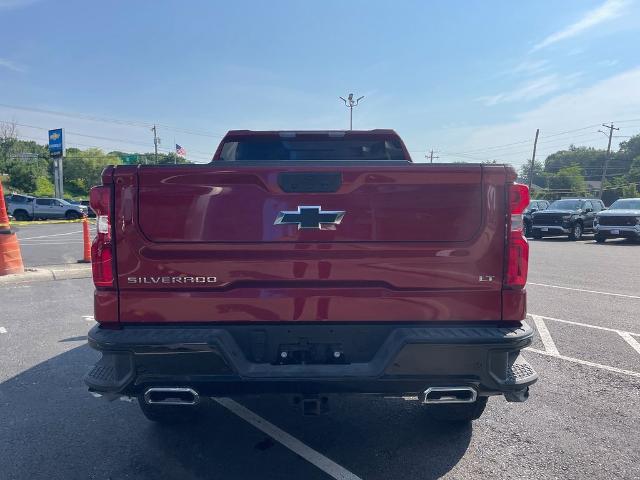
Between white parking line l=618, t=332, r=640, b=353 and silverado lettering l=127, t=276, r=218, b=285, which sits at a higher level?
silverado lettering l=127, t=276, r=218, b=285

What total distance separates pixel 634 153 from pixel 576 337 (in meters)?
121

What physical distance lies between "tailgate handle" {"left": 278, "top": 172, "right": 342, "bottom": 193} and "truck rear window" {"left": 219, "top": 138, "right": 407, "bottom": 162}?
1.92m

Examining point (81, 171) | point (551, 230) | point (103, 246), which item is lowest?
point (551, 230)

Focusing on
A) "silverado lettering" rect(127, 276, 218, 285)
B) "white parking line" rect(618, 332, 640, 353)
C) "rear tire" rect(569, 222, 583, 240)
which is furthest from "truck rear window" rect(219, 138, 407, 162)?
"rear tire" rect(569, 222, 583, 240)

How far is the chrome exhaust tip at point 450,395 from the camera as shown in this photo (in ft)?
8.25

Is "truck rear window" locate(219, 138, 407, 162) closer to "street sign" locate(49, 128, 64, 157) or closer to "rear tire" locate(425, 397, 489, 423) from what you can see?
"rear tire" locate(425, 397, 489, 423)

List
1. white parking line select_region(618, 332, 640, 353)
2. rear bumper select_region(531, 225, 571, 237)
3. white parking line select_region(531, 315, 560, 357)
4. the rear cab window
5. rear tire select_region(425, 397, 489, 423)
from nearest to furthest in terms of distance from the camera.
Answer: rear tire select_region(425, 397, 489, 423), the rear cab window, white parking line select_region(531, 315, 560, 357), white parking line select_region(618, 332, 640, 353), rear bumper select_region(531, 225, 571, 237)

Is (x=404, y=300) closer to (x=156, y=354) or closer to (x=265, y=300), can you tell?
(x=265, y=300)

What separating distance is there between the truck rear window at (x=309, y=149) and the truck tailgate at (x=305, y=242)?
194cm

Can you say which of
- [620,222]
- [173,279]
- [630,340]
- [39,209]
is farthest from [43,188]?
[173,279]

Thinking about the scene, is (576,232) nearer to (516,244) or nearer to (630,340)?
(630,340)

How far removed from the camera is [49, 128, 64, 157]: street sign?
44.9 meters

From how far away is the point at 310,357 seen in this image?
256cm

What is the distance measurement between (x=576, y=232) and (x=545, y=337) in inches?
661
